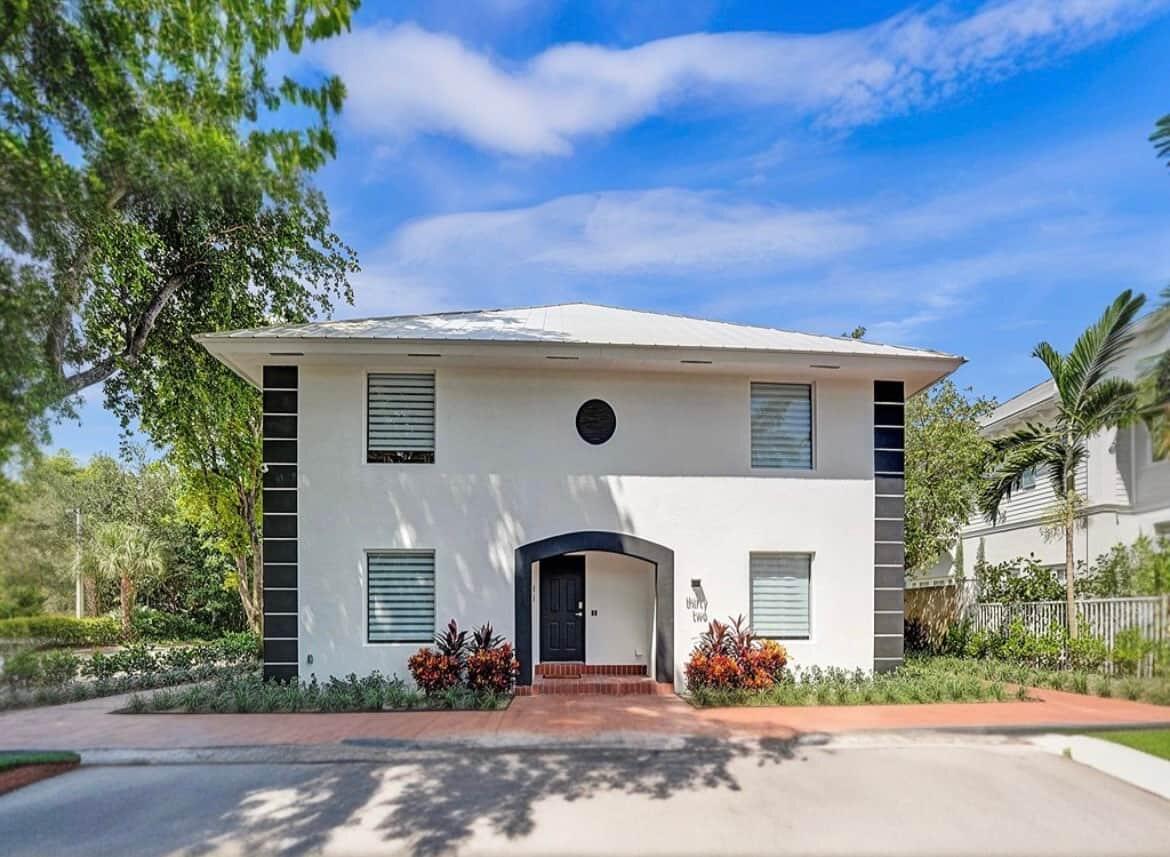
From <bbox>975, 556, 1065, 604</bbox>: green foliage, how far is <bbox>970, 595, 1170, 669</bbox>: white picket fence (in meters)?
0.26

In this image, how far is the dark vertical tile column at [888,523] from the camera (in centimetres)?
1072

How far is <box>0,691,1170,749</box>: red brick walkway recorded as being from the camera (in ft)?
25.6

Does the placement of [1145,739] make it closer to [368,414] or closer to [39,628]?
[368,414]

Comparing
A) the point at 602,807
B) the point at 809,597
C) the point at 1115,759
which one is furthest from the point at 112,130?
the point at 1115,759

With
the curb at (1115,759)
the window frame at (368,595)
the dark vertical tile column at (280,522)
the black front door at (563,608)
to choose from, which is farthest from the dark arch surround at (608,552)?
the curb at (1115,759)

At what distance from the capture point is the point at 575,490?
34.1 ft

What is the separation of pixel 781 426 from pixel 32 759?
412 inches

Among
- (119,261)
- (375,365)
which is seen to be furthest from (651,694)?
(119,261)

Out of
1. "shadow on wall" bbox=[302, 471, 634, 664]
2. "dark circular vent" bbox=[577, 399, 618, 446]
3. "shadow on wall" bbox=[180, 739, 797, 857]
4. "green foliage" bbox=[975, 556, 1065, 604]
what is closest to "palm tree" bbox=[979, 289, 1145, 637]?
"green foliage" bbox=[975, 556, 1065, 604]

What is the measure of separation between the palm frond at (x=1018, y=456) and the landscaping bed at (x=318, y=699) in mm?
9482

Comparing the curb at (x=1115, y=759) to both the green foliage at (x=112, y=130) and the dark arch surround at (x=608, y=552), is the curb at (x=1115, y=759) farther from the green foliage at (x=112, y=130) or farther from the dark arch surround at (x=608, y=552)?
the green foliage at (x=112, y=130)

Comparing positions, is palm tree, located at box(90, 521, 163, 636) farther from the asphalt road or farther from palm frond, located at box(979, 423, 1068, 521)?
palm frond, located at box(979, 423, 1068, 521)

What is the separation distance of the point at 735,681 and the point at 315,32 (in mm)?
9370

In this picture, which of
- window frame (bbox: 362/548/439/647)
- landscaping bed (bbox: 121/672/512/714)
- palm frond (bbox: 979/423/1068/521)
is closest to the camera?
landscaping bed (bbox: 121/672/512/714)
